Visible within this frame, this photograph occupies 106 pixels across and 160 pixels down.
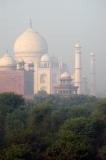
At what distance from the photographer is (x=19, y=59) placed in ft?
175

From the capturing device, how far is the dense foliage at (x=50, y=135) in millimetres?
18203

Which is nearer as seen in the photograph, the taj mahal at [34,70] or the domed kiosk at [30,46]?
the taj mahal at [34,70]

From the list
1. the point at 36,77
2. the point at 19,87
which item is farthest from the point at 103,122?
the point at 36,77

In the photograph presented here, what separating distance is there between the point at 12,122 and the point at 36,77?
30.7m

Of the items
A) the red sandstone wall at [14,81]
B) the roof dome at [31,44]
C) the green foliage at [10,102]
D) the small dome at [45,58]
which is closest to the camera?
the green foliage at [10,102]

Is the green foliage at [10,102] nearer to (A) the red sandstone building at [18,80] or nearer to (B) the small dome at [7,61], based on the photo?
(A) the red sandstone building at [18,80]

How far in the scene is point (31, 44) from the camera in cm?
5291

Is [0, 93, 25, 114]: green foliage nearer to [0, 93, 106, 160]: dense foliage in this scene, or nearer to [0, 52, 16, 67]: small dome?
[0, 93, 106, 160]: dense foliage

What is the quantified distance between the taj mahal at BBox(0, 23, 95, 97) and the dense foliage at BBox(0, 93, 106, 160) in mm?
22655

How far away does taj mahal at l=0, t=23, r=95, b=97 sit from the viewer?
48375mm

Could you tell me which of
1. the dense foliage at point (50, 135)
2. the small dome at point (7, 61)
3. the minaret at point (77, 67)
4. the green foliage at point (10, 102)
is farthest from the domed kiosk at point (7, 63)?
the dense foliage at point (50, 135)

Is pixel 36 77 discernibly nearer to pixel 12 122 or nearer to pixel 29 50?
pixel 29 50

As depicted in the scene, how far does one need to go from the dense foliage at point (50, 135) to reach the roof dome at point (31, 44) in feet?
90.1

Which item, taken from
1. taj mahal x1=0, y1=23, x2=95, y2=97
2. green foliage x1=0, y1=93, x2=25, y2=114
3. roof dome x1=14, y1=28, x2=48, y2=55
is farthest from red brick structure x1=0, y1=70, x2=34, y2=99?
green foliage x1=0, y1=93, x2=25, y2=114
